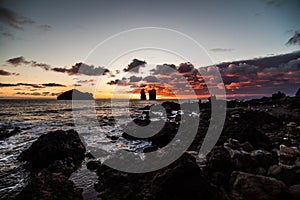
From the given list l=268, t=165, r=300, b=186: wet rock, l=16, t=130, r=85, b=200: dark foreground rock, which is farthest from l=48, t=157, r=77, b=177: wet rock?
l=268, t=165, r=300, b=186: wet rock

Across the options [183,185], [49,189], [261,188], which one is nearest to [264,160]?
[261,188]

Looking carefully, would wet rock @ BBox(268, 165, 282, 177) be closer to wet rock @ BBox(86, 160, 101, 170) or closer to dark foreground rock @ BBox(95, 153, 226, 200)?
dark foreground rock @ BBox(95, 153, 226, 200)

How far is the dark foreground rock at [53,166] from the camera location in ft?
19.3

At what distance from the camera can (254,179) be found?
5730mm

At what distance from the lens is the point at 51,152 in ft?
34.8

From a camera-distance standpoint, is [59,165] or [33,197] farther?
[59,165]

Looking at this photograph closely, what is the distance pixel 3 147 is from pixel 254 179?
17.4m

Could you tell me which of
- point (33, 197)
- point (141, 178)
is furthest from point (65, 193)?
point (141, 178)

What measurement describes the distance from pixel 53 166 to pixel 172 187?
6.22 m

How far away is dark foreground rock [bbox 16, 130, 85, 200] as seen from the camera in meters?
5.88

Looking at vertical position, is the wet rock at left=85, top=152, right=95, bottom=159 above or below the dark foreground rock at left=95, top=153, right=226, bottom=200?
below

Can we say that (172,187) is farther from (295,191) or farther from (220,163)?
(295,191)

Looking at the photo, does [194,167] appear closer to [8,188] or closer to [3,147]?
[8,188]

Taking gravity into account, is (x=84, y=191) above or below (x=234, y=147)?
below
